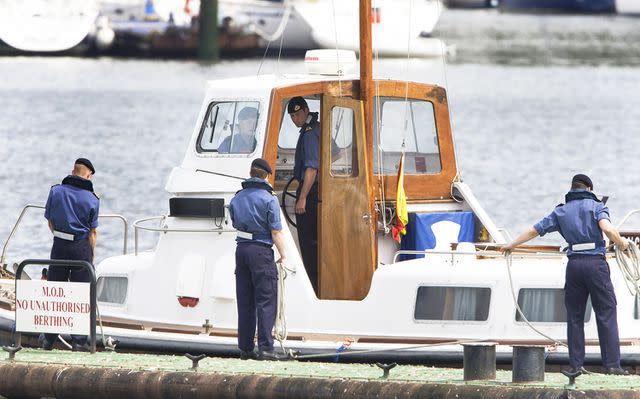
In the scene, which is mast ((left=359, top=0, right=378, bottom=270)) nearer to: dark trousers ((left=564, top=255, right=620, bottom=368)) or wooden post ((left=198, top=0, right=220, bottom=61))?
dark trousers ((left=564, top=255, right=620, bottom=368))

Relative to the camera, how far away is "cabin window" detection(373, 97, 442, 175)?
16.5 metres

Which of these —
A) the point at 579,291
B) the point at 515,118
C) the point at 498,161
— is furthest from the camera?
the point at 515,118

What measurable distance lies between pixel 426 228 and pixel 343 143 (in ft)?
4.15

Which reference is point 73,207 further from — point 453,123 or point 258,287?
point 453,123

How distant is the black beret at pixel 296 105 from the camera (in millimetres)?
15695

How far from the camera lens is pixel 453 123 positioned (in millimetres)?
53094

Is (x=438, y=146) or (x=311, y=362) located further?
(x=438, y=146)

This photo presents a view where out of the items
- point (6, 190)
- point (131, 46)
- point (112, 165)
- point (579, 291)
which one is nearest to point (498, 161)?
point (112, 165)

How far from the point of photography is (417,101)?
55.0 feet

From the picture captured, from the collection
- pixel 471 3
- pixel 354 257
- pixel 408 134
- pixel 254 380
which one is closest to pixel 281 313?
pixel 354 257

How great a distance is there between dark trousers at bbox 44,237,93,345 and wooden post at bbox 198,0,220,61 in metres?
63.3

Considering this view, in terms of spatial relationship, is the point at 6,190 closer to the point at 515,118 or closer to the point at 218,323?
the point at 218,323

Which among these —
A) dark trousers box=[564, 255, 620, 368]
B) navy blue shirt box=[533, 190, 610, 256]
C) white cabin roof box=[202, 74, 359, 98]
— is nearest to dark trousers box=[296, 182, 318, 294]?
white cabin roof box=[202, 74, 359, 98]

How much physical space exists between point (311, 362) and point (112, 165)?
2835 cm
